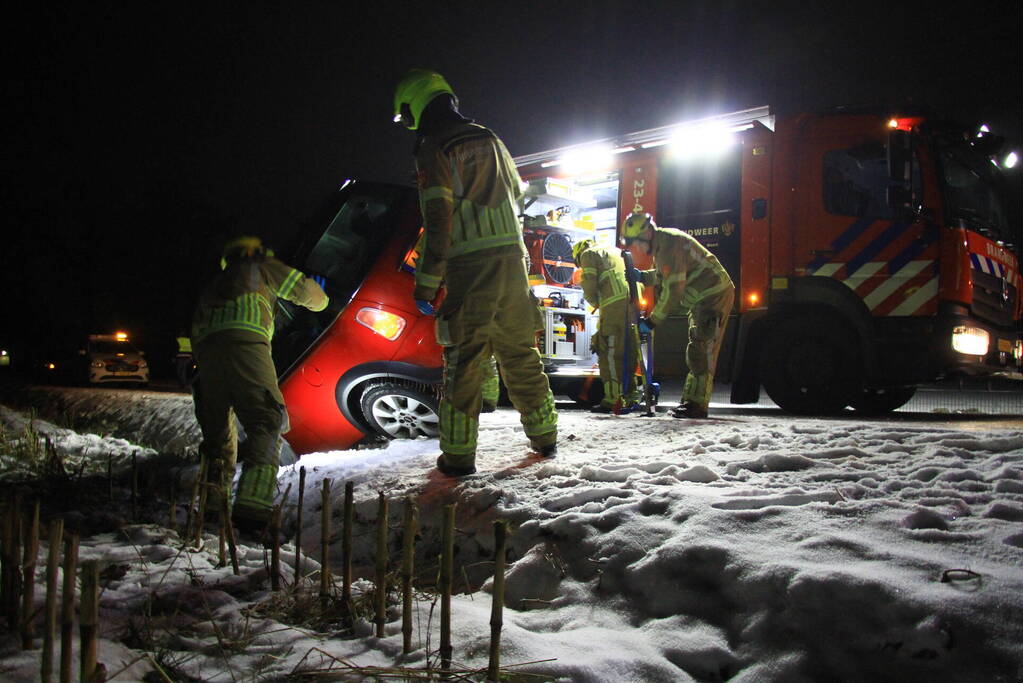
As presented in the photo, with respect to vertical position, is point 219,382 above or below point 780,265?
below

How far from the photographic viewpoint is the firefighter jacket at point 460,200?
3.37 metres

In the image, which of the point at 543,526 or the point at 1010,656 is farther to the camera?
the point at 543,526

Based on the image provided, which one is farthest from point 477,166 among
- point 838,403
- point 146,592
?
point 838,403

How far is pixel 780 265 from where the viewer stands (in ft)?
20.5

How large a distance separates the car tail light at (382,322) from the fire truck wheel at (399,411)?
35cm

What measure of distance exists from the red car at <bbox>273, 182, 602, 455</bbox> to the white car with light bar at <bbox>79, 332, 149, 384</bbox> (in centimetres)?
1306

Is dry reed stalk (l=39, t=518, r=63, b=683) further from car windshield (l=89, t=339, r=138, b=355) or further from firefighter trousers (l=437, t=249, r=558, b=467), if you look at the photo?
car windshield (l=89, t=339, r=138, b=355)

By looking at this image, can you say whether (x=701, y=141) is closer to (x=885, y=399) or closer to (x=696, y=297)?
(x=696, y=297)

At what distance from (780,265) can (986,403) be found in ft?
15.3

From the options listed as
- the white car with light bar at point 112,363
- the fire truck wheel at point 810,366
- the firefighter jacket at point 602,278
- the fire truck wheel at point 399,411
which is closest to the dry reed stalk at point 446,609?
the fire truck wheel at point 399,411

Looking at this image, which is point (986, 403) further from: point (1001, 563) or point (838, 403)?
point (1001, 563)

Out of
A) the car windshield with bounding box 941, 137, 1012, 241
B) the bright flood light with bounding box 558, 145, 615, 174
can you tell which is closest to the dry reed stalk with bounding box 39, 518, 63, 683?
the car windshield with bounding box 941, 137, 1012, 241

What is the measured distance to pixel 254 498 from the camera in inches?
124

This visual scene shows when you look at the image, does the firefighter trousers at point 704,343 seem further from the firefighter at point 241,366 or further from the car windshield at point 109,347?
the car windshield at point 109,347
